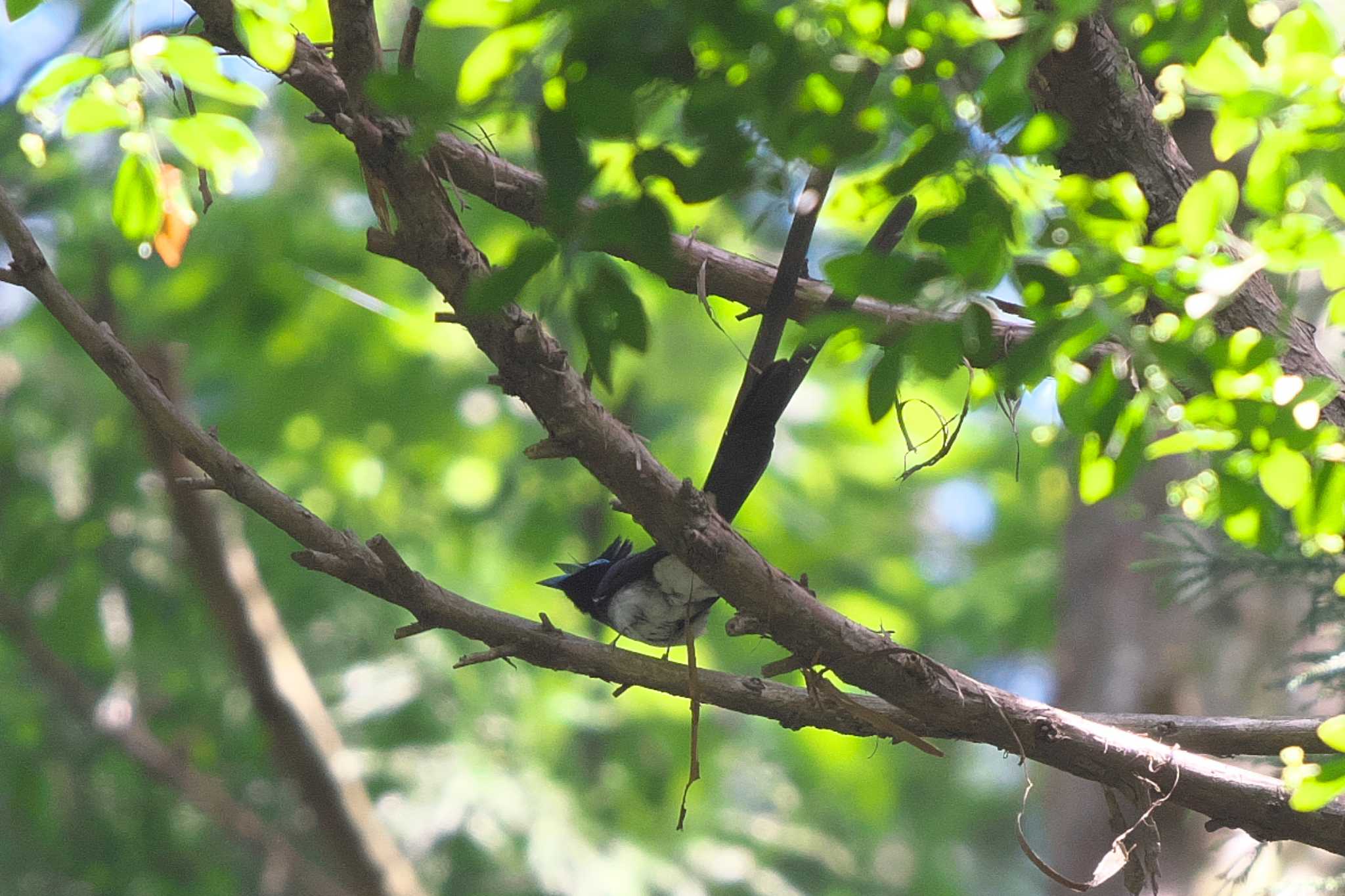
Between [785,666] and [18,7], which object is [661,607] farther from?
[18,7]

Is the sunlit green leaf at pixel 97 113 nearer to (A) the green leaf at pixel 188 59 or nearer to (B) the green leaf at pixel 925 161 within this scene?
(A) the green leaf at pixel 188 59

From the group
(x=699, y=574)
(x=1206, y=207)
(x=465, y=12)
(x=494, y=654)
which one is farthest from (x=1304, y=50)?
(x=494, y=654)

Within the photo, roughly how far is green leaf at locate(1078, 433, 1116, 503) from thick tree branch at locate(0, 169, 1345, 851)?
1.26 ft

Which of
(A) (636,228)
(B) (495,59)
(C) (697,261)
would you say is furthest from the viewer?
(C) (697,261)

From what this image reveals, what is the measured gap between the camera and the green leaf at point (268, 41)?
1527 millimetres

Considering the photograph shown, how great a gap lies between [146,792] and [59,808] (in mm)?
417

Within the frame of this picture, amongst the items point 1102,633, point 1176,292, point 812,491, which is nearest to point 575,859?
point 812,491

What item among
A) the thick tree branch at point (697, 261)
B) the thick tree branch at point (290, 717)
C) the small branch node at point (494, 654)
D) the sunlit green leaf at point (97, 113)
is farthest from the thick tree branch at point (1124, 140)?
the thick tree branch at point (290, 717)

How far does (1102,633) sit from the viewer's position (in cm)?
528

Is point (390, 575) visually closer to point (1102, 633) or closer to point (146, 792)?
point (1102, 633)

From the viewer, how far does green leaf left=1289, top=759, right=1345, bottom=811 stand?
1494mm

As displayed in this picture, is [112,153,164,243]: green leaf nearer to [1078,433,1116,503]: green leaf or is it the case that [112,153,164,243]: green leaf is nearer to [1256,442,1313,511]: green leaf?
[1078,433,1116,503]: green leaf

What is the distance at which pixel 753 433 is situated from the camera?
183 cm

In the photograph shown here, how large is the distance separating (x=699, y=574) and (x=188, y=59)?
1.06m
